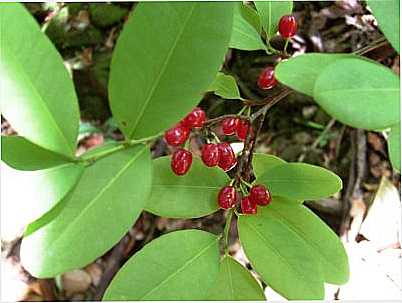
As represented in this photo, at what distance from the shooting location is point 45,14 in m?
1.54

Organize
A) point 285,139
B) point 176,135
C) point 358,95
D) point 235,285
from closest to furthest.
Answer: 1. point 358,95
2. point 176,135
3. point 235,285
4. point 285,139

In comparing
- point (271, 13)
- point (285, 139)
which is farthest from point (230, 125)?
point (285, 139)

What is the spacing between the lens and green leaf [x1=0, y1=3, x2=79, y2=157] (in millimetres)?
474

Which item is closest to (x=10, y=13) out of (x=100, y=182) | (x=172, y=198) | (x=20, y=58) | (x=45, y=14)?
(x=20, y=58)

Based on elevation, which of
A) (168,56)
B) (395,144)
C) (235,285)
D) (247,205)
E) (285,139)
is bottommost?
(285,139)

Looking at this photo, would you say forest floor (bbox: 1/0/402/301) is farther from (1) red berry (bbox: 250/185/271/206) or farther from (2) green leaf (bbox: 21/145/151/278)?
(2) green leaf (bbox: 21/145/151/278)

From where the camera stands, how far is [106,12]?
156 cm

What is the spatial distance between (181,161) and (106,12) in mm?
1053

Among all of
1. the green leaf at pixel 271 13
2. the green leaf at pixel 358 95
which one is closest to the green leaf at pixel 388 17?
the green leaf at pixel 358 95

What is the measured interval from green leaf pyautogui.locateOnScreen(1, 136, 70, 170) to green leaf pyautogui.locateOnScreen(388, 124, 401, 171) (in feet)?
0.88

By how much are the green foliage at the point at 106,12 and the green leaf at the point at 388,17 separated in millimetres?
1136

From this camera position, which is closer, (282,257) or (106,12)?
(282,257)

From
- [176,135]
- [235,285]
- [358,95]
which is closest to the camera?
[358,95]

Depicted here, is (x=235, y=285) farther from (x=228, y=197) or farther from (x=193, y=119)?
(x=193, y=119)
